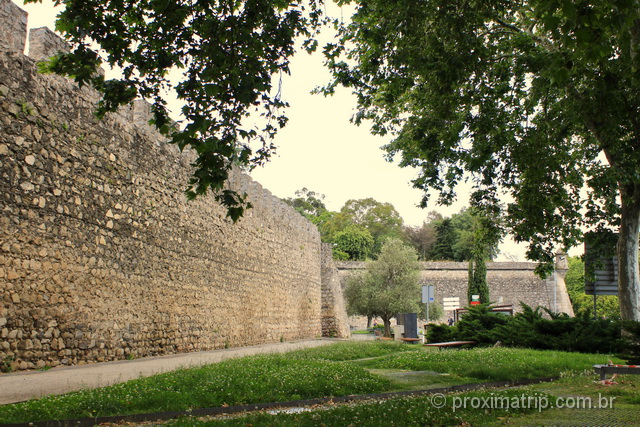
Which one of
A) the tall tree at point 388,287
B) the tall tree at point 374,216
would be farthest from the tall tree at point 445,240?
the tall tree at point 388,287

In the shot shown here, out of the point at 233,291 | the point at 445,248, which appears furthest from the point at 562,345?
the point at 445,248

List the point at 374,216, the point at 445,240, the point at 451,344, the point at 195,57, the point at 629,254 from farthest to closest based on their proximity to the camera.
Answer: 1. the point at 374,216
2. the point at 445,240
3. the point at 451,344
4. the point at 629,254
5. the point at 195,57

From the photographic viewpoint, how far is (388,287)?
1457 inches

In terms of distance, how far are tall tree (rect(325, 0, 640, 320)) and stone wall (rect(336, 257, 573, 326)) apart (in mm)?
36409

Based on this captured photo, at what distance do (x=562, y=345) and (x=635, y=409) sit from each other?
811 cm

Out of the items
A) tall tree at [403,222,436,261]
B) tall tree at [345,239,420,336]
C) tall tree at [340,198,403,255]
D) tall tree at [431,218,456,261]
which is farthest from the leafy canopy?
tall tree at [403,222,436,261]

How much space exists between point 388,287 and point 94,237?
92.6ft

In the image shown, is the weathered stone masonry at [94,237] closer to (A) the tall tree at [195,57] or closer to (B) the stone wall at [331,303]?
(A) the tall tree at [195,57]

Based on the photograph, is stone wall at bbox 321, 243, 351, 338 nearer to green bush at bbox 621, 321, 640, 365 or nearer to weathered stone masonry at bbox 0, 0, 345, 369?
weathered stone masonry at bbox 0, 0, 345, 369

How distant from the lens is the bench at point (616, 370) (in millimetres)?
6646

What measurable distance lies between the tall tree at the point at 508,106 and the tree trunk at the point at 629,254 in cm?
2

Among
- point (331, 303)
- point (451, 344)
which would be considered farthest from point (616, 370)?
point (331, 303)

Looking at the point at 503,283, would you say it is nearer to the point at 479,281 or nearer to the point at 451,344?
the point at 479,281

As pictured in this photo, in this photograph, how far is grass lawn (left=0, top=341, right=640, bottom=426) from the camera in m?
4.93
